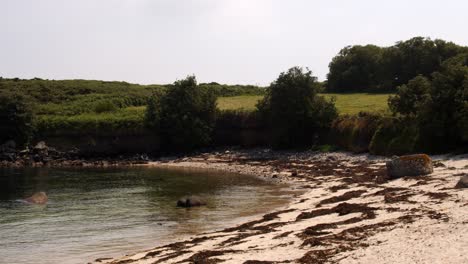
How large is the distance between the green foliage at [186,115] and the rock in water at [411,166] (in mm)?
44588

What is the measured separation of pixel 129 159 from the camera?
84562mm

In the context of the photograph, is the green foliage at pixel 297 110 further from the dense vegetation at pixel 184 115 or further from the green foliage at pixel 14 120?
the green foliage at pixel 14 120

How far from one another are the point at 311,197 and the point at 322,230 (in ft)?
49.9

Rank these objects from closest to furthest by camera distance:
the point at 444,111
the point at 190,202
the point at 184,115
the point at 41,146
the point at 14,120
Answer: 1. the point at 190,202
2. the point at 444,111
3. the point at 184,115
4. the point at 41,146
5. the point at 14,120

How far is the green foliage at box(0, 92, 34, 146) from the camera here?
3489 inches

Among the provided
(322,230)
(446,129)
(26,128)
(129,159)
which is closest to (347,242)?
(322,230)

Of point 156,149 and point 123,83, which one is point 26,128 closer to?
point 156,149

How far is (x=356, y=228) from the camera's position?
1027 inches

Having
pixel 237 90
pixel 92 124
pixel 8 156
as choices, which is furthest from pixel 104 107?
pixel 237 90

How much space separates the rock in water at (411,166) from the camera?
139 ft

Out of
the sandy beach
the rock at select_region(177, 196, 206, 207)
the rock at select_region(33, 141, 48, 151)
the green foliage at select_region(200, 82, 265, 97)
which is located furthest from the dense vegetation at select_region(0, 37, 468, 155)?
the rock at select_region(177, 196, 206, 207)

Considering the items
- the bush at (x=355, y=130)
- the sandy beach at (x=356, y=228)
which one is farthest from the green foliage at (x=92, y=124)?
the sandy beach at (x=356, y=228)

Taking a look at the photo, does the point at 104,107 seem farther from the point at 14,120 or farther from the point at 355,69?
the point at 355,69

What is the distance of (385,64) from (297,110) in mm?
31126
